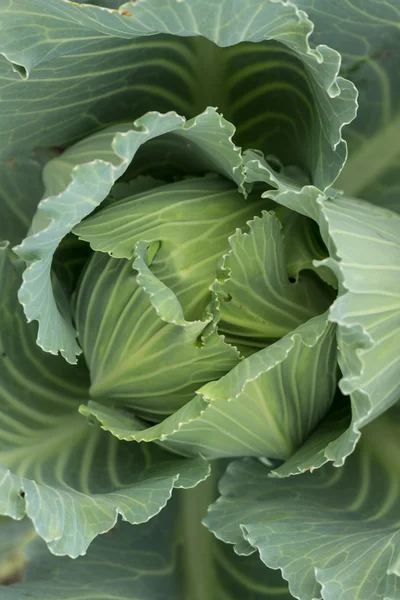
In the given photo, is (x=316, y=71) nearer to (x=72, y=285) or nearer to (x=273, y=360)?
(x=273, y=360)

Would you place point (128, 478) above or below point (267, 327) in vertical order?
below

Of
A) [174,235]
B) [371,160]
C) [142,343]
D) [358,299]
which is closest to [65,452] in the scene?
[142,343]

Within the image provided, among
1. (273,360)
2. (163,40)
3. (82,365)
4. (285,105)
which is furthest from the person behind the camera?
(82,365)

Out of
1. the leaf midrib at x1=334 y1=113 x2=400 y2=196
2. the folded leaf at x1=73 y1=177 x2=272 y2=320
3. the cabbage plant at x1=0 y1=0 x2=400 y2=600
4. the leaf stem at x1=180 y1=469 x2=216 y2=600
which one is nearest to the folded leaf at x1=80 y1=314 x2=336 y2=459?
the cabbage plant at x1=0 y1=0 x2=400 y2=600

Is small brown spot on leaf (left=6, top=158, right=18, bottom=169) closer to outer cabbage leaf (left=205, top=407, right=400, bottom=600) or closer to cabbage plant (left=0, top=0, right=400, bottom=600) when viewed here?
cabbage plant (left=0, top=0, right=400, bottom=600)

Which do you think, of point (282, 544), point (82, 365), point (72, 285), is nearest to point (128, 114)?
point (72, 285)

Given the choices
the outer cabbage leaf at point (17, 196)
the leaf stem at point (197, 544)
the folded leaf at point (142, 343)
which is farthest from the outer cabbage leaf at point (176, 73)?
the leaf stem at point (197, 544)

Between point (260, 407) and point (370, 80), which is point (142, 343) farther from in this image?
point (370, 80)
